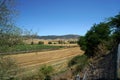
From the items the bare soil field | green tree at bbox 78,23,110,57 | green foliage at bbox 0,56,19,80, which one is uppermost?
green tree at bbox 78,23,110,57

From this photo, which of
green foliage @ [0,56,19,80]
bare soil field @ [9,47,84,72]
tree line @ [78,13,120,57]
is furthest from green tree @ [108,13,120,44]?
bare soil field @ [9,47,84,72]

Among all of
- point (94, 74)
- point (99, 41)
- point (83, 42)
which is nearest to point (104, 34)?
point (99, 41)

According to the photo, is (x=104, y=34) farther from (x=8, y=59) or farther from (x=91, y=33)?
(x=8, y=59)

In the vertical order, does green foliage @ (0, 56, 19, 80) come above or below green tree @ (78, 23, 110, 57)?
below

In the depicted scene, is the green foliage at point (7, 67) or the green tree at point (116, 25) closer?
the green foliage at point (7, 67)

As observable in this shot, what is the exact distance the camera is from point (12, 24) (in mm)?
11758

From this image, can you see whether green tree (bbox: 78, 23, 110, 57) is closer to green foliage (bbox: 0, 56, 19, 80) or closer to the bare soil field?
the bare soil field

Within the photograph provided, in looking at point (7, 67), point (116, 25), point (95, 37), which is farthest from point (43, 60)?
point (7, 67)

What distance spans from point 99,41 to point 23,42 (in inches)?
595

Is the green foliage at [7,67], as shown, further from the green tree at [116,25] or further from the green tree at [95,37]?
the green tree at [95,37]

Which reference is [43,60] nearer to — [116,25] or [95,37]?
[95,37]

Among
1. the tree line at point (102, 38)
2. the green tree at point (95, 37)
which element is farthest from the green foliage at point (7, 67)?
the green tree at point (95, 37)

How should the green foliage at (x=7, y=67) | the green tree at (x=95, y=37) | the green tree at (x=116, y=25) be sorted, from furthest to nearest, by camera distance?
the green tree at (x=95, y=37)
the green tree at (x=116, y=25)
the green foliage at (x=7, y=67)

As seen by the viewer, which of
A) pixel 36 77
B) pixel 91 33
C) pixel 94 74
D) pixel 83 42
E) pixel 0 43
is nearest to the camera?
pixel 0 43
